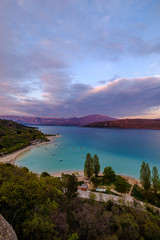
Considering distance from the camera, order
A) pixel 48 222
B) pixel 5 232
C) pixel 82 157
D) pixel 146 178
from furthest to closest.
→ pixel 82 157, pixel 146 178, pixel 48 222, pixel 5 232

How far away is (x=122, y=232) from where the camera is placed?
10.8m

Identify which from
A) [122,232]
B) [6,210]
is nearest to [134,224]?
[122,232]

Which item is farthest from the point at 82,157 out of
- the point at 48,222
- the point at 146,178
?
the point at 48,222

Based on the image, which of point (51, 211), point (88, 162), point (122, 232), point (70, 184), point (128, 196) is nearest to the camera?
point (51, 211)

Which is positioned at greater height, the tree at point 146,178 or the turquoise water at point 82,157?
the tree at point 146,178

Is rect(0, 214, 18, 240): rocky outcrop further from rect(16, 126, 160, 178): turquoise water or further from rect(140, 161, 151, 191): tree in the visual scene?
rect(16, 126, 160, 178): turquoise water

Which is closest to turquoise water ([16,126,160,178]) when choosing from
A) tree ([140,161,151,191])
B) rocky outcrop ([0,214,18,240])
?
tree ([140,161,151,191])

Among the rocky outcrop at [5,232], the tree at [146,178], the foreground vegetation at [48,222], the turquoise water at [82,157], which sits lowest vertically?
the turquoise water at [82,157]

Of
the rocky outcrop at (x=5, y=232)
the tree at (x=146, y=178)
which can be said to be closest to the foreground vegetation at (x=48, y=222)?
the rocky outcrop at (x=5, y=232)

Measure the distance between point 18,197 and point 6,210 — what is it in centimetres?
122

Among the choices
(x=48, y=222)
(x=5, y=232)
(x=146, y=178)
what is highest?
(x=5, y=232)

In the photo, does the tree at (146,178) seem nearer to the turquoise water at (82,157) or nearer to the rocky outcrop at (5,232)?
the turquoise water at (82,157)

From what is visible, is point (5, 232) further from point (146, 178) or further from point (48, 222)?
point (146, 178)

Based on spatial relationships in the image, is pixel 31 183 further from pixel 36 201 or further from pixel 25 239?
pixel 25 239
